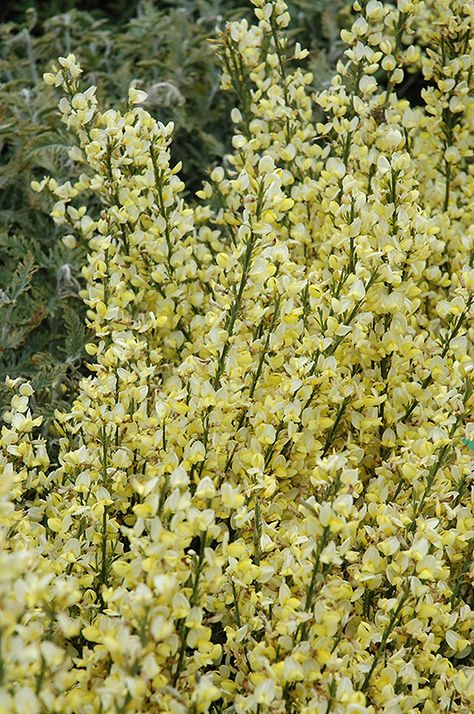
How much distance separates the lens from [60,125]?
293 centimetres

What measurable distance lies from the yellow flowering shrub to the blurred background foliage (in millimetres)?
311

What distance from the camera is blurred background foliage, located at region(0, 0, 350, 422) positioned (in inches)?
90.8

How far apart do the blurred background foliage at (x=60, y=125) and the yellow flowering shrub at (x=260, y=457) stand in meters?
0.31

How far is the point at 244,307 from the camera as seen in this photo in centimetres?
176

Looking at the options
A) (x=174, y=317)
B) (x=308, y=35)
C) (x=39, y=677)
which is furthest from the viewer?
(x=308, y=35)

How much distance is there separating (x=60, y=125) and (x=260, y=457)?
173 cm

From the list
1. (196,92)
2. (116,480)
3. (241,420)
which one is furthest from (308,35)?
(116,480)

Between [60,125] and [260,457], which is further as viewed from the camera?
[60,125]

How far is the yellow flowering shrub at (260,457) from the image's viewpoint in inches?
53.6

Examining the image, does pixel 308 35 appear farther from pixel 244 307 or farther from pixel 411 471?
pixel 411 471

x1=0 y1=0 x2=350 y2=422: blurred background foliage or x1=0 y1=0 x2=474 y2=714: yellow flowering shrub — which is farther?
x1=0 y1=0 x2=350 y2=422: blurred background foliage

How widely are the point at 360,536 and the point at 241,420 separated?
0.35m

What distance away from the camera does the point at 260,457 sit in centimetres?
160

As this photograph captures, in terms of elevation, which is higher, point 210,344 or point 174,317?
point 210,344
